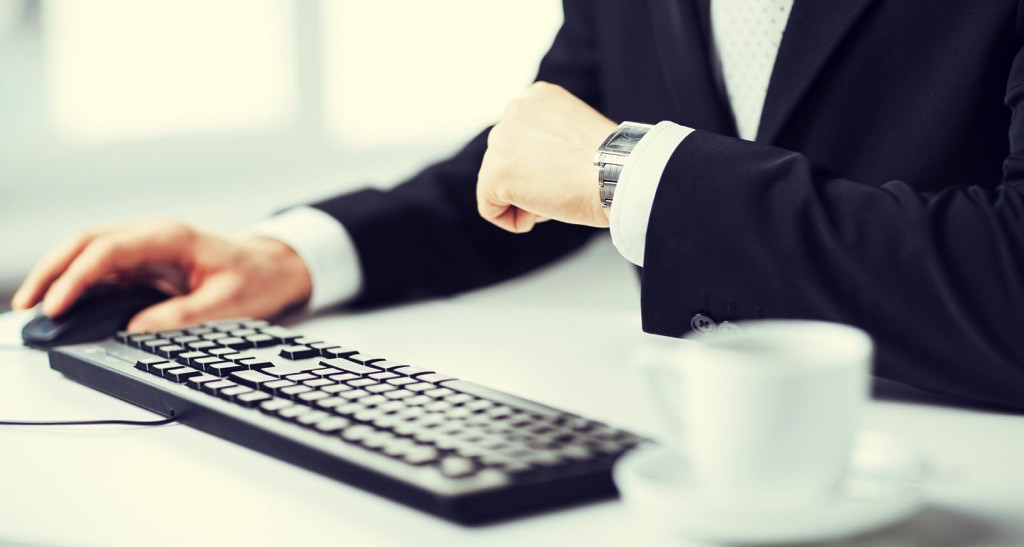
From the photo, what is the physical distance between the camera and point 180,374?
0.78 meters

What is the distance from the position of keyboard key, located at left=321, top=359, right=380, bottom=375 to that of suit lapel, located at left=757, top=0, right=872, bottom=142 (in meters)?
0.50

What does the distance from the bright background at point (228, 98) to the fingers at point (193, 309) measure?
1.38m

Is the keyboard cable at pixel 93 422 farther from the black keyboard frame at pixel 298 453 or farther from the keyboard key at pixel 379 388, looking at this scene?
→ the keyboard key at pixel 379 388

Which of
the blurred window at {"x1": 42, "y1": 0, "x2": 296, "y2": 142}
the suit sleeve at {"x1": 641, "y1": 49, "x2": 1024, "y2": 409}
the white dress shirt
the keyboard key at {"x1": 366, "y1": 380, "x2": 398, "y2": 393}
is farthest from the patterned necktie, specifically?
the blurred window at {"x1": 42, "y1": 0, "x2": 296, "y2": 142}

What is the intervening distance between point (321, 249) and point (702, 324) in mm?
491

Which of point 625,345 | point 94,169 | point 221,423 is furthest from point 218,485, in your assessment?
point 94,169

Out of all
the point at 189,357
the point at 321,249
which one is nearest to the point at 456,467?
the point at 189,357

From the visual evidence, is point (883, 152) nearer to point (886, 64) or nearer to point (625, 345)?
point (886, 64)

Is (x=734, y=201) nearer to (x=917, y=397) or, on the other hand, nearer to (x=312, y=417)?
(x=917, y=397)

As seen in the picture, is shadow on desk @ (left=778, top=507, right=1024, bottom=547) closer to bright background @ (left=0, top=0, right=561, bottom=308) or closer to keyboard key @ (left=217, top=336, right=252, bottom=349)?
keyboard key @ (left=217, top=336, right=252, bottom=349)

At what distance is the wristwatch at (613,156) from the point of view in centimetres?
89

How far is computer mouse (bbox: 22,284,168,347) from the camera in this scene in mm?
993

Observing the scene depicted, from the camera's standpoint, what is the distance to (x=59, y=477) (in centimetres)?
65

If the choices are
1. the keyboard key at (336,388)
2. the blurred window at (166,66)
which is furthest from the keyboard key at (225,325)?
the blurred window at (166,66)
